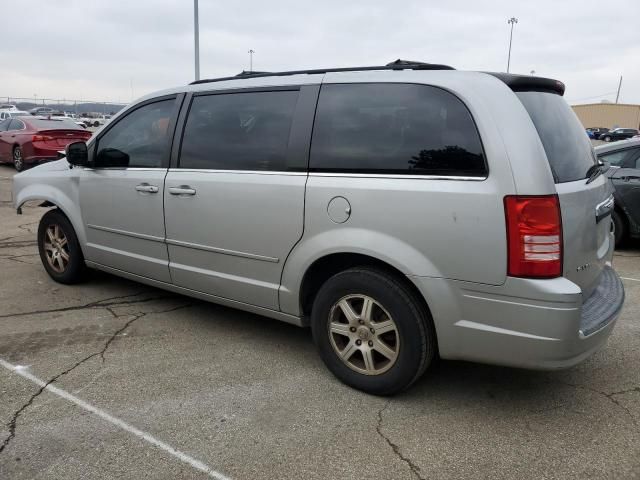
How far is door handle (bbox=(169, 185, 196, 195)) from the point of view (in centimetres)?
378

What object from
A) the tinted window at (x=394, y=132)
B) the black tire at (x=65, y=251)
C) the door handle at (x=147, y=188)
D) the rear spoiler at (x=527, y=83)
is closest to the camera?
the tinted window at (x=394, y=132)

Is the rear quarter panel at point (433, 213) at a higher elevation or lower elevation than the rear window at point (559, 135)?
lower

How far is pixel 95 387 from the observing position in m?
3.21

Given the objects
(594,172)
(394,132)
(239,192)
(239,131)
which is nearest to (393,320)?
(394,132)

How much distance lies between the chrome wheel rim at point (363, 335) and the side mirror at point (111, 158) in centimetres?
225

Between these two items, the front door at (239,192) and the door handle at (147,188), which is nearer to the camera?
the front door at (239,192)

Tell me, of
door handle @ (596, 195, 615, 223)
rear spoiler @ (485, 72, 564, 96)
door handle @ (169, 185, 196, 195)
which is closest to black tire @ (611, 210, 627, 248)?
door handle @ (596, 195, 615, 223)

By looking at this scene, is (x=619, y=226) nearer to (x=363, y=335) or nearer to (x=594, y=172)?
(x=594, y=172)

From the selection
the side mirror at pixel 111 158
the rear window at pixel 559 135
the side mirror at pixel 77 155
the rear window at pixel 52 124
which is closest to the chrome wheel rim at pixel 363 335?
the rear window at pixel 559 135

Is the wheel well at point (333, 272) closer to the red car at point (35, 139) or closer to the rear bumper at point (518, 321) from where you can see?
the rear bumper at point (518, 321)

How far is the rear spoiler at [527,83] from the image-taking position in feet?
9.49

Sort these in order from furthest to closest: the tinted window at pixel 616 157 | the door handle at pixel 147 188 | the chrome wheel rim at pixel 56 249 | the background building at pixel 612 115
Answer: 1. the background building at pixel 612 115
2. the tinted window at pixel 616 157
3. the chrome wheel rim at pixel 56 249
4. the door handle at pixel 147 188

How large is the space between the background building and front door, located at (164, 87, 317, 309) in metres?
71.1

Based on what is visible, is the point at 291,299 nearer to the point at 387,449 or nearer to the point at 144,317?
the point at 387,449
